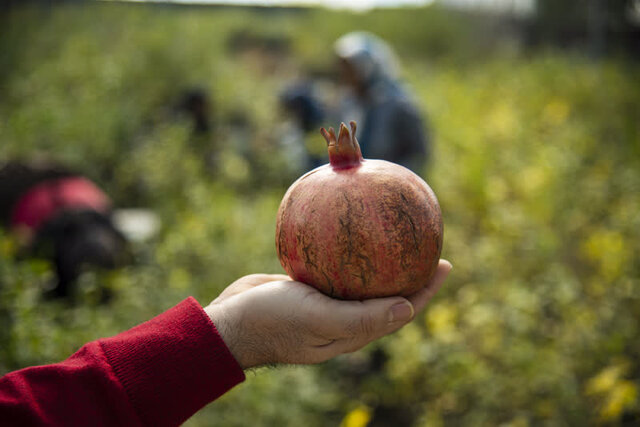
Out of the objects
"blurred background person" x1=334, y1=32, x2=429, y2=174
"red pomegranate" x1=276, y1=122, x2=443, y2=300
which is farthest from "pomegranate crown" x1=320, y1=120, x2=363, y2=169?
"blurred background person" x1=334, y1=32, x2=429, y2=174

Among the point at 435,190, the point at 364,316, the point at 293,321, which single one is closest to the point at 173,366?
the point at 293,321

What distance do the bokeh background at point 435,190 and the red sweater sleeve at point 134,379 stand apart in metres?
0.79

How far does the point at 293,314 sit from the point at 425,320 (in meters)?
2.12

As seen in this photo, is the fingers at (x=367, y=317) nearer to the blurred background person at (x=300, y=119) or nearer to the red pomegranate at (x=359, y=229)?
the red pomegranate at (x=359, y=229)

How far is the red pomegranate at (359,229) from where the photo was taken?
1.28 metres

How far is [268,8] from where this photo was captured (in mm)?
15180

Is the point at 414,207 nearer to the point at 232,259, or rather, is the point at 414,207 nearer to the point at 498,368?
the point at 498,368

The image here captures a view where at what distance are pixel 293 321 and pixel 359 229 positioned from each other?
313 millimetres

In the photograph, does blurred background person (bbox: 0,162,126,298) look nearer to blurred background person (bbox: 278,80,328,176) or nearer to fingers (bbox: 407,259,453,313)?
blurred background person (bbox: 278,80,328,176)

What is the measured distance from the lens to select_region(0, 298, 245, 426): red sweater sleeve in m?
1.12

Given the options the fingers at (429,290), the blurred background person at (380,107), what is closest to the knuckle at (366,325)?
the fingers at (429,290)

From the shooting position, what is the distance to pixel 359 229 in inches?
50.0

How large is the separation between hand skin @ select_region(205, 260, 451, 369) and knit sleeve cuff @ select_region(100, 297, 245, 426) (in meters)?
0.06

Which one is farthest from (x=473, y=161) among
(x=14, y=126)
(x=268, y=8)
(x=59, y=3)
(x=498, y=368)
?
(x=268, y=8)
